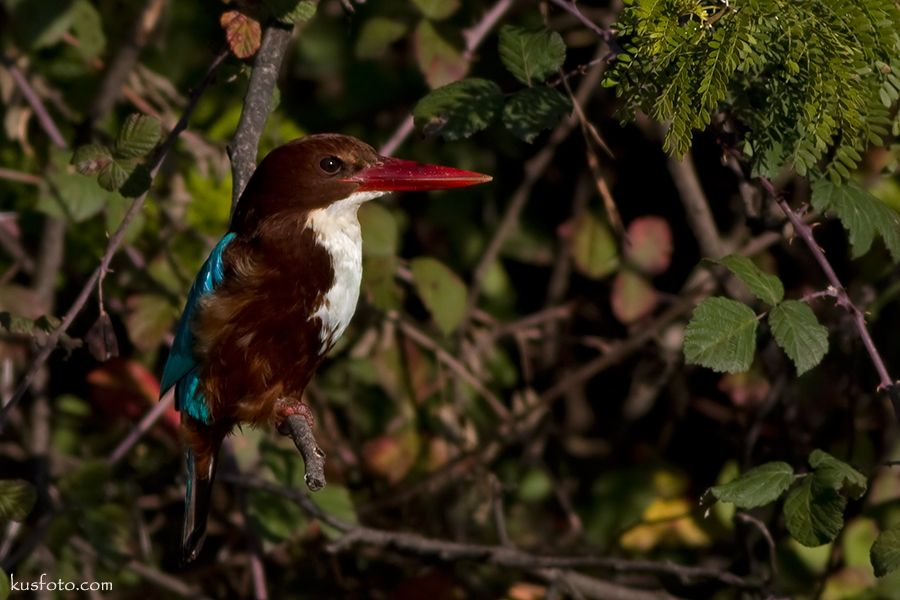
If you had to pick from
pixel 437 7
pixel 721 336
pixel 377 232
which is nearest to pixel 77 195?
pixel 377 232

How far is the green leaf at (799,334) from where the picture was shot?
5.80 ft

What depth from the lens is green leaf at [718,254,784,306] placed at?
182 cm

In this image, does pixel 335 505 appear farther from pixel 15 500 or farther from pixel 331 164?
pixel 15 500

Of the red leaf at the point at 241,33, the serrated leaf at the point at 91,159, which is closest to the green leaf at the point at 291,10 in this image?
the red leaf at the point at 241,33

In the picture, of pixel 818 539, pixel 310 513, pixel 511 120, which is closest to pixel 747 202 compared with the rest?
pixel 511 120

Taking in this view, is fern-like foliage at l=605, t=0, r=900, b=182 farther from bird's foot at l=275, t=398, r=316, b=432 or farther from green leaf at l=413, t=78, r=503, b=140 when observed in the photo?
bird's foot at l=275, t=398, r=316, b=432

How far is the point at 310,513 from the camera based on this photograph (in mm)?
2670

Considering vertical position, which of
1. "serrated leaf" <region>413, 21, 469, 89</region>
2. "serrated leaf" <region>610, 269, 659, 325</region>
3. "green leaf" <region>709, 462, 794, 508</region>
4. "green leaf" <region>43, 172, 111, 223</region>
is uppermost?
"serrated leaf" <region>413, 21, 469, 89</region>

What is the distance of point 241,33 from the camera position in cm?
209

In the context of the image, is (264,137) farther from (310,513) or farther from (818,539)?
(818,539)

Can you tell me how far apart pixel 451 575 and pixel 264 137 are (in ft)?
4.01

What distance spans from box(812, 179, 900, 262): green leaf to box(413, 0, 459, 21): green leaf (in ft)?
3.36

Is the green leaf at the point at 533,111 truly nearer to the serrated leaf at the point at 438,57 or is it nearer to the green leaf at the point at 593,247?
the serrated leaf at the point at 438,57

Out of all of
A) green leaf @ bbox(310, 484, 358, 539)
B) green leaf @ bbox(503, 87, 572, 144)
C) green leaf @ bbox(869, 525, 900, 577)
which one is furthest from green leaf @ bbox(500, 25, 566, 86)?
green leaf @ bbox(310, 484, 358, 539)
